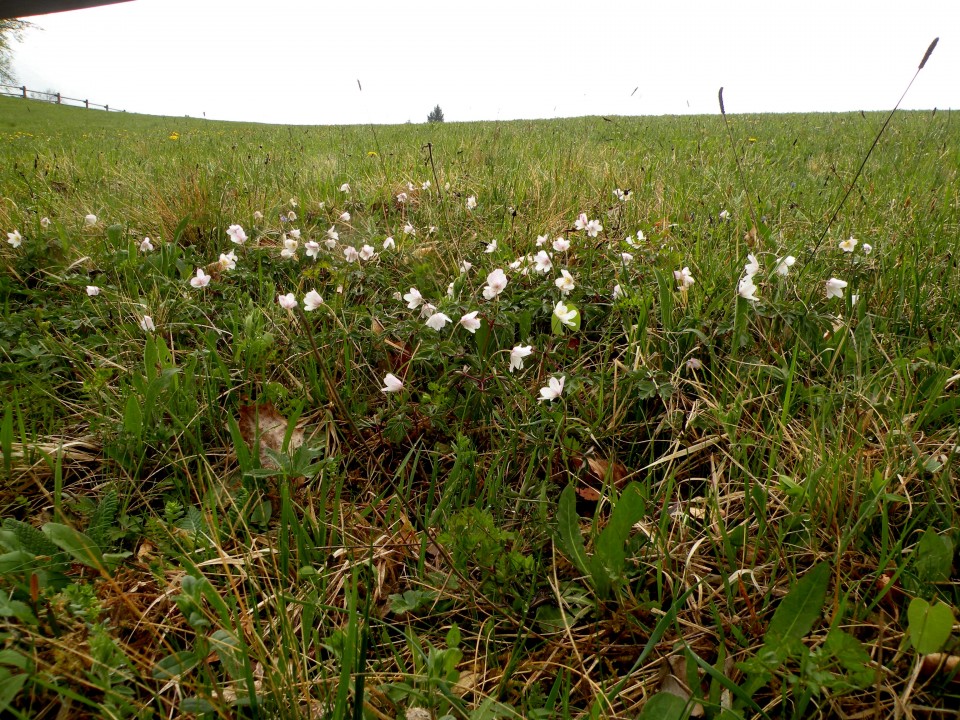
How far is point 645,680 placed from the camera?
1094mm

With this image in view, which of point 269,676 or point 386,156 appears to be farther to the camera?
point 386,156

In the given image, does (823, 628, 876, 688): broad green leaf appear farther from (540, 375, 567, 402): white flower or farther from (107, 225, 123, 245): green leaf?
(107, 225, 123, 245): green leaf

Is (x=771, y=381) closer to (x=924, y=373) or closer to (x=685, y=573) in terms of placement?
(x=924, y=373)

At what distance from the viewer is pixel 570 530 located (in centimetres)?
133

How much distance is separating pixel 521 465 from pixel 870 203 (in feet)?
9.57

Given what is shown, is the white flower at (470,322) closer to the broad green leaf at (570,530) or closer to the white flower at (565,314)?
the white flower at (565,314)

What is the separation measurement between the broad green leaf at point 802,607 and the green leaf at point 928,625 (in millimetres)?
142

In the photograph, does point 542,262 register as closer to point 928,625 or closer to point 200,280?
point 200,280

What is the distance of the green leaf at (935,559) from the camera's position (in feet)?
3.77

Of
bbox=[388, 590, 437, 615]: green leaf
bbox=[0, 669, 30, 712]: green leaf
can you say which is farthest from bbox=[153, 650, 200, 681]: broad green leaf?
bbox=[388, 590, 437, 615]: green leaf

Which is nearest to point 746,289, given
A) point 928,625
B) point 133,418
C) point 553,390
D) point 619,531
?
point 553,390

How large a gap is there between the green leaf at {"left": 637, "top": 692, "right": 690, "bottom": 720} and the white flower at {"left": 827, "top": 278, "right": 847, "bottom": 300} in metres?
1.58

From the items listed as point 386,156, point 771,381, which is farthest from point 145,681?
point 386,156

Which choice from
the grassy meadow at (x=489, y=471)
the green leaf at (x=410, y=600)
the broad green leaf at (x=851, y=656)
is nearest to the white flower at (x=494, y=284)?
the grassy meadow at (x=489, y=471)
